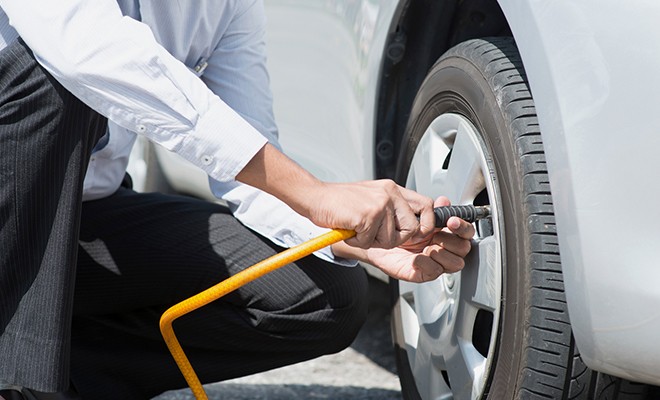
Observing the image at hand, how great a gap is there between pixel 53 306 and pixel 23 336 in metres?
0.06

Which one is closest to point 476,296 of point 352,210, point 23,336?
point 352,210

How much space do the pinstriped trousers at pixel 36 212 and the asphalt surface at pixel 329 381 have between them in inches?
27.7

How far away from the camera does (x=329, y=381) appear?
2.22m

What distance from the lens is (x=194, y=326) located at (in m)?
1.84

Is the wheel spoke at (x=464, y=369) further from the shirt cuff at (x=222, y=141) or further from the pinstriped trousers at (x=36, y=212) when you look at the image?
the pinstriped trousers at (x=36, y=212)

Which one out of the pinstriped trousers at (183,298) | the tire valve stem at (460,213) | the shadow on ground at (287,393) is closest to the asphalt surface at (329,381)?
the shadow on ground at (287,393)

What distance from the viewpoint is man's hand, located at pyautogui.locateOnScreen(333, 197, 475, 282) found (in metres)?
1.45

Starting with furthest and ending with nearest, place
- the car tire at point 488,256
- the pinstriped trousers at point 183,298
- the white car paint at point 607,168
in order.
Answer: the pinstriped trousers at point 183,298 < the car tire at point 488,256 < the white car paint at point 607,168

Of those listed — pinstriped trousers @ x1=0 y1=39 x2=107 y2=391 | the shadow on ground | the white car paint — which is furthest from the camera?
the shadow on ground

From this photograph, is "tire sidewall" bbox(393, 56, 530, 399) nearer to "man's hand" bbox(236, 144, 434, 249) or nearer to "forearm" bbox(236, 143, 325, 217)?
"man's hand" bbox(236, 144, 434, 249)

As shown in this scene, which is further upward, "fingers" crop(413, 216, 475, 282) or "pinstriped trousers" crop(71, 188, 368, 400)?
"fingers" crop(413, 216, 475, 282)

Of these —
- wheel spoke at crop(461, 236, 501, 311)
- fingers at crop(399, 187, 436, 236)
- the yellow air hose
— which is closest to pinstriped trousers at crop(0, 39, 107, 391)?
the yellow air hose

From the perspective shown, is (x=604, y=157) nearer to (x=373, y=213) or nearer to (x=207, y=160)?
(x=373, y=213)

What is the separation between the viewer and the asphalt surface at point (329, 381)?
2.13 m
